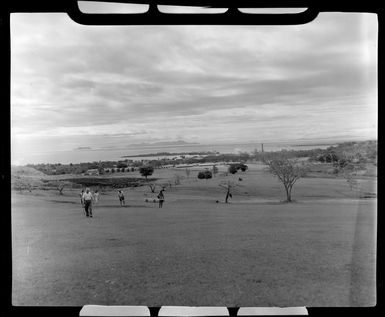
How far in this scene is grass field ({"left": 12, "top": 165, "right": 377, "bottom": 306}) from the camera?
6.42m

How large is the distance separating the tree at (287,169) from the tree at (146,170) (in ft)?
11.1

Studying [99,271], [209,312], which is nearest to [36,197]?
[99,271]

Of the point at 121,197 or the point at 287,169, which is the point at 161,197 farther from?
the point at 287,169

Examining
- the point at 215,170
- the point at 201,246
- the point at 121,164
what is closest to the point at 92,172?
the point at 121,164

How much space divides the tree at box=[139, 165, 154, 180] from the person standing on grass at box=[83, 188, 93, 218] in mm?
1667

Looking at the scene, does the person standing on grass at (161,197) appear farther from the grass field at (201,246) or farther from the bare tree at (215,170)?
the bare tree at (215,170)

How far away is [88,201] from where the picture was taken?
1060cm

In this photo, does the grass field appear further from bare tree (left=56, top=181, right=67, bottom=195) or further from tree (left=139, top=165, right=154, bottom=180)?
tree (left=139, top=165, right=154, bottom=180)

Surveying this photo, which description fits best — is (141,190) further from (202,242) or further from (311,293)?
(311,293)

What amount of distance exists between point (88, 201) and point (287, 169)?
605 cm

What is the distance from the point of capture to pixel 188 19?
81.5 inches

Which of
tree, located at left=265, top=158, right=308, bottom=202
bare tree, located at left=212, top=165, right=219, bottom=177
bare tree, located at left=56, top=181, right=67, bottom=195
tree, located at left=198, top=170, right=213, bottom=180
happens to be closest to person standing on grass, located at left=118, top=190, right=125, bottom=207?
bare tree, located at left=56, top=181, right=67, bottom=195

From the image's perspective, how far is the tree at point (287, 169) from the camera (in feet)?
33.3

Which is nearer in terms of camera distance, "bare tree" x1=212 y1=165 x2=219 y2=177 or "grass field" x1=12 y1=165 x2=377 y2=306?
"grass field" x1=12 y1=165 x2=377 y2=306
